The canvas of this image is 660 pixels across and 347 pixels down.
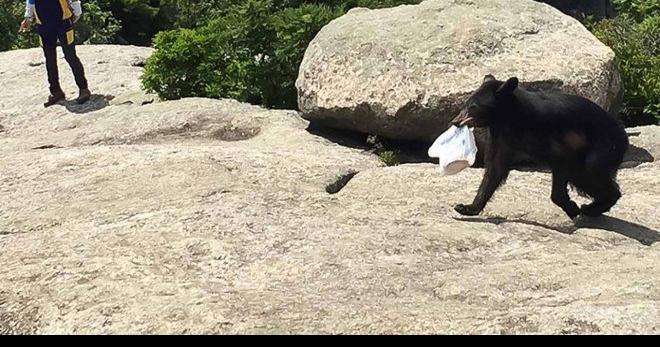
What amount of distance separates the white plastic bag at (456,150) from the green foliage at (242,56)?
447 cm

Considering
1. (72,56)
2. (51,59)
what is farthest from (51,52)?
(72,56)

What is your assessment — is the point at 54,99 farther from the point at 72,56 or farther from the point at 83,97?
the point at 72,56

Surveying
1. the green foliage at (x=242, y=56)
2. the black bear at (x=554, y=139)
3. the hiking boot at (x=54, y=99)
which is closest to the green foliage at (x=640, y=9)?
the green foliage at (x=242, y=56)

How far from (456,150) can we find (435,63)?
2.45 metres

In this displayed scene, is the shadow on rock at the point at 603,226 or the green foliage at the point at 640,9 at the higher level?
the shadow on rock at the point at 603,226

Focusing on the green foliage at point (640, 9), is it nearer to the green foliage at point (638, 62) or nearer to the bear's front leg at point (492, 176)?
the green foliage at point (638, 62)

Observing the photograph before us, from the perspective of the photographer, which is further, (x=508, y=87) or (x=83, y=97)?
(x=83, y=97)

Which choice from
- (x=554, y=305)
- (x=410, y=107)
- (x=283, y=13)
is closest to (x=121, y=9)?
(x=283, y=13)

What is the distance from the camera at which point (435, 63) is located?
31.6 ft

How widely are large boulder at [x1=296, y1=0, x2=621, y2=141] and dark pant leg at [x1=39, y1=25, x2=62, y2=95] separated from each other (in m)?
4.11

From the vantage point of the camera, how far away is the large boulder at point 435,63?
30.8ft

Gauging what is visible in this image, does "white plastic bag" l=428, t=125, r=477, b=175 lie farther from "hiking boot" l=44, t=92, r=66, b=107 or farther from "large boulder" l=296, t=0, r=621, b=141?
"hiking boot" l=44, t=92, r=66, b=107

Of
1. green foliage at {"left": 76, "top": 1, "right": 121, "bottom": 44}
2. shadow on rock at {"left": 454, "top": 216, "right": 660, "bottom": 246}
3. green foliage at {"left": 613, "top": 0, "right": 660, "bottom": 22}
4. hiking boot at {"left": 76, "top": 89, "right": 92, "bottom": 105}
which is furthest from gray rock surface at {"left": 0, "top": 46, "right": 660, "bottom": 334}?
green foliage at {"left": 76, "top": 1, "right": 121, "bottom": 44}
